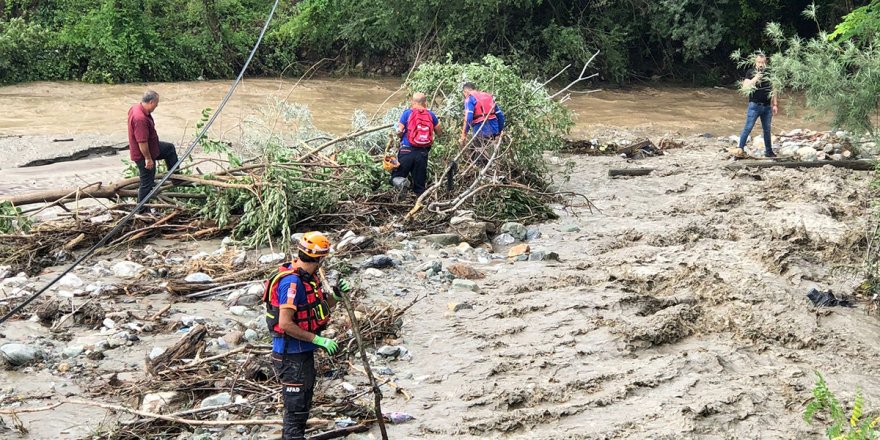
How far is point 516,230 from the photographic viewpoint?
9.08 m

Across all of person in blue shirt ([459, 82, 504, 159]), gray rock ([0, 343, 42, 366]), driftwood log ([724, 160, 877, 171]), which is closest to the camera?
gray rock ([0, 343, 42, 366])

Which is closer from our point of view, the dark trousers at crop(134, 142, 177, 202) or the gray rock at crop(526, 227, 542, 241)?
the dark trousers at crop(134, 142, 177, 202)

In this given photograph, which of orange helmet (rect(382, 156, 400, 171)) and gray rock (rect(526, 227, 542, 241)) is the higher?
orange helmet (rect(382, 156, 400, 171))

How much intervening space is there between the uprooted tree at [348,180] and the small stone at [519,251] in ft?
2.98

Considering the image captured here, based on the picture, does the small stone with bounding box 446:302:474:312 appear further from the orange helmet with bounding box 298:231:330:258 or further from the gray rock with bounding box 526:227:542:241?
the orange helmet with bounding box 298:231:330:258

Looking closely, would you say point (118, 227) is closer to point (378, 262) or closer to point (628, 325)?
point (378, 262)

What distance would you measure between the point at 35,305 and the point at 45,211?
324cm

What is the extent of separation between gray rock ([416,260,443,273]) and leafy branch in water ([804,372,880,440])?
362 cm

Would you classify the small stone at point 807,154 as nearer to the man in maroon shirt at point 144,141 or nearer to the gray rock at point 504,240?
the gray rock at point 504,240

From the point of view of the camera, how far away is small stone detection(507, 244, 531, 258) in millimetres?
8398

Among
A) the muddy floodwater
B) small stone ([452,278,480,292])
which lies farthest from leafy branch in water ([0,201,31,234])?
small stone ([452,278,480,292])

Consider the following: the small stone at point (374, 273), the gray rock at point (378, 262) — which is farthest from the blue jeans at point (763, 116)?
the small stone at point (374, 273)

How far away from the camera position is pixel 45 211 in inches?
382

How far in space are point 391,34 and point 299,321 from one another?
1779cm
